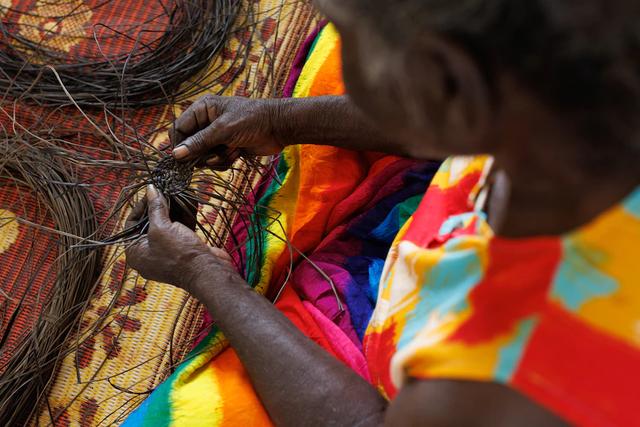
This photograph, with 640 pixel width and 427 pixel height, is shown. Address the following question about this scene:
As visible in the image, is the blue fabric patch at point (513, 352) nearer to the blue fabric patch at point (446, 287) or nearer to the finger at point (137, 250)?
the blue fabric patch at point (446, 287)

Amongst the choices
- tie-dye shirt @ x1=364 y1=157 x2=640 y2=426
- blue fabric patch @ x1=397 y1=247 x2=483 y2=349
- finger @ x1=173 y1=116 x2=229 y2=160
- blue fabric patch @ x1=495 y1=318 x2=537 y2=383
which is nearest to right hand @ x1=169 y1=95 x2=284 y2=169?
finger @ x1=173 y1=116 x2=229 y2=160

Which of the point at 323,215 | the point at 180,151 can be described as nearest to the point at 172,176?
the point at 180,151

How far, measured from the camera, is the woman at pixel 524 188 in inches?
16.7

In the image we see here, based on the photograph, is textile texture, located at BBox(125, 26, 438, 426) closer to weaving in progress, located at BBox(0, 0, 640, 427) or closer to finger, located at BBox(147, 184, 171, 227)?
weaving in progress, located at BBox(0, 0, 640, 427)

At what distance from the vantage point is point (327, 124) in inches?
48.0

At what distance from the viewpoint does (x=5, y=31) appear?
5.20 feet

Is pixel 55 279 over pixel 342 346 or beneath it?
over

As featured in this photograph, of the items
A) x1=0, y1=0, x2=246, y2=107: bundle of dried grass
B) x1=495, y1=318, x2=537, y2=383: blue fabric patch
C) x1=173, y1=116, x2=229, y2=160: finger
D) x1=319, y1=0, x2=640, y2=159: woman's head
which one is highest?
x1=0, y1=0, x2=246, y2=107: bundle of dried grass

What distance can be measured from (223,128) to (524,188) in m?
0.71

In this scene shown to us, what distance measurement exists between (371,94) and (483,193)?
0.36m

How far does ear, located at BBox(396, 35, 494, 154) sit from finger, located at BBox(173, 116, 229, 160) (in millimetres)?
658

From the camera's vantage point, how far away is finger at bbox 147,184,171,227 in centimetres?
108

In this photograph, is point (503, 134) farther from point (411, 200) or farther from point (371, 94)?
point (411, 200)

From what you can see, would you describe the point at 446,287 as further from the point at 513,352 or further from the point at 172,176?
the point at 172,176
